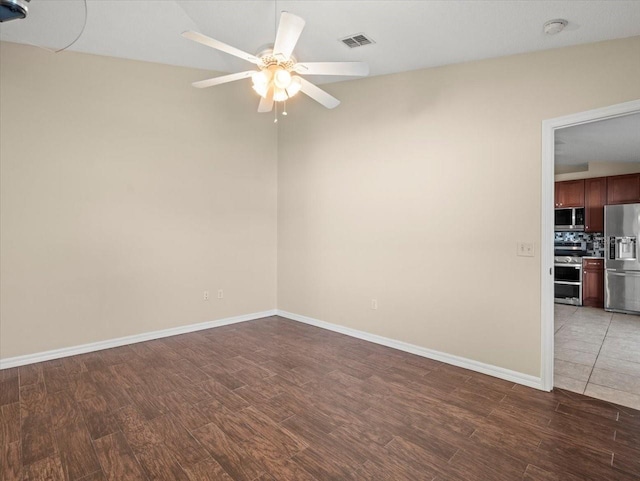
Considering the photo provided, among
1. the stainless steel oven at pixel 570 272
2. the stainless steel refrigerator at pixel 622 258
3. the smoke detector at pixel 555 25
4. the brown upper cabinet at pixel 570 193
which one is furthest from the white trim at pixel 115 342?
the brown upper cabinet at pixel 570 193

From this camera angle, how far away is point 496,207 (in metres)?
3.13

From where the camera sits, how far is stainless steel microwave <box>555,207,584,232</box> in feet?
21.4

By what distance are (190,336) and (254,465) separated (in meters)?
2.63

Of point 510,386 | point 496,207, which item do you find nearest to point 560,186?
point 496,207

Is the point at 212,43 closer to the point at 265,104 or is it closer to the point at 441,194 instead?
the point at 265,104

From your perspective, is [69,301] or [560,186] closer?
[69,301]

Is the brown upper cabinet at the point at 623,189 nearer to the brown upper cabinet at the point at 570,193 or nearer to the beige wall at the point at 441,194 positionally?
the brown upper cabinet at the point at 570,193

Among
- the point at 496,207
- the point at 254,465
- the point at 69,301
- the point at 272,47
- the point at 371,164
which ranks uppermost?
the point at 272,47

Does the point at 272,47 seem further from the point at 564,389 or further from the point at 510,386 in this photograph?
the point at 564,389

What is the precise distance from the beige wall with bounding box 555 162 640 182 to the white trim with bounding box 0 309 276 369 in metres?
6.47

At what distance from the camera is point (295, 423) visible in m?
2.38

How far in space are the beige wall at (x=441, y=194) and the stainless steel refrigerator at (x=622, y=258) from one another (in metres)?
4.33

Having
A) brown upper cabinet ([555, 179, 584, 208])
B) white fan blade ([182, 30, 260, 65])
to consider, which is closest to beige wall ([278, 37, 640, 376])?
white fan blade ([182, 30, 260, 65])

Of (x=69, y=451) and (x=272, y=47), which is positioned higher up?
(x=272, y=47)
